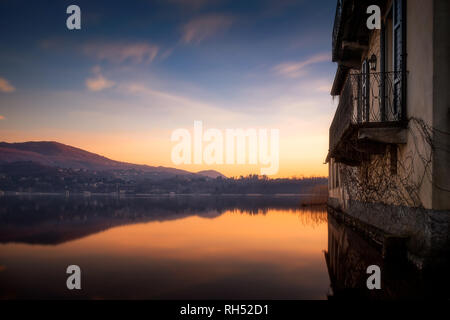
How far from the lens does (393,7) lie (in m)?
9.70

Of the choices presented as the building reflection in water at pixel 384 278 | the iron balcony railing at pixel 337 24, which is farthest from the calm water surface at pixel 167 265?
the iron balcony railing at pixel 337 24

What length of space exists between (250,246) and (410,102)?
24.3ft

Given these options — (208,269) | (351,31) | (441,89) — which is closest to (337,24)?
(351,31)

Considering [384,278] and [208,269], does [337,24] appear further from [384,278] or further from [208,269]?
[208,269]

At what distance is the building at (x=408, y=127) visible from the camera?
723cm

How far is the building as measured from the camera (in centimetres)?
723

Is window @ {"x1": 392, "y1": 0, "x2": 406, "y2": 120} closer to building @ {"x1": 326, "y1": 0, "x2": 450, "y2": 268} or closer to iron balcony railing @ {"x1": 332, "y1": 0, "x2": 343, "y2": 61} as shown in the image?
building @ {"x1": 326, "y1": 0, "x2": 450, "y2": 268}

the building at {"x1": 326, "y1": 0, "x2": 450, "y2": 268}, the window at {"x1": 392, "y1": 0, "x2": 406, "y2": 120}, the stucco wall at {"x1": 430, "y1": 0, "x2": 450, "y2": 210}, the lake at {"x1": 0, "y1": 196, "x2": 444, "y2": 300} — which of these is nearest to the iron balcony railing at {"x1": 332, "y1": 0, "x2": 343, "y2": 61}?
the building at {"x1": 326, "y1": 0, "x2": 450, "y2": 268}

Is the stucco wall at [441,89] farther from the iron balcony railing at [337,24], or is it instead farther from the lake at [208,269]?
the iron balcony railing at [337,24]

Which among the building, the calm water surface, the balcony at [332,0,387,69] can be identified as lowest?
the calm water surface

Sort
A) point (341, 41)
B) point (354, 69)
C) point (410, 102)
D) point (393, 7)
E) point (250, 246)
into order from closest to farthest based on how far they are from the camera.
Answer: point (410, 102), point (393, 7), point (250, 246), point (341, 41), point (354, 69)
